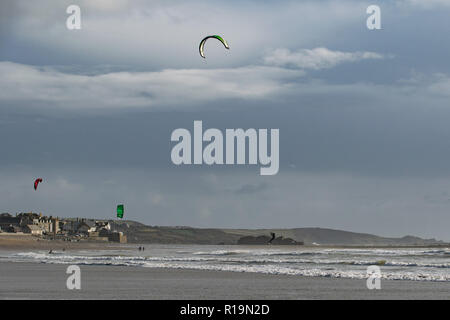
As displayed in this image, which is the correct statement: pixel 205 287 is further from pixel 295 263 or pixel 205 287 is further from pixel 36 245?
pixel 36 245

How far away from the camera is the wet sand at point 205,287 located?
26516 mm

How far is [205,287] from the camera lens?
99.5 ft

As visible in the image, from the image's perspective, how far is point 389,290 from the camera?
96.0 feet

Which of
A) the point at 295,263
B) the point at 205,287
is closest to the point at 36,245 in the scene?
the point at 295,263

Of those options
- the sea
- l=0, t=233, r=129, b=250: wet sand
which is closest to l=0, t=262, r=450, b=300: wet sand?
the sea

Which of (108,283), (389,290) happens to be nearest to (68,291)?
(108,283)

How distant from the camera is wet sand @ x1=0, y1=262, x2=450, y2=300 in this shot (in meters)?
26.5

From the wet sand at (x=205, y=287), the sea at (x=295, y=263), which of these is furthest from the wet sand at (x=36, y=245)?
the wet sand at (x=205, y=287)

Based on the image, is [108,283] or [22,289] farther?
[108,283]

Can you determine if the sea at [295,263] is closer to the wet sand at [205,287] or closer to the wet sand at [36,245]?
the wet sand at [205,287]

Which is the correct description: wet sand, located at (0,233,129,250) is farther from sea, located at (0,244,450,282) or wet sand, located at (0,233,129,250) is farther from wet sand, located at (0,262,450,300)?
wet sand, located at (0,262,450,300)
